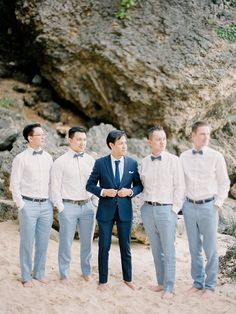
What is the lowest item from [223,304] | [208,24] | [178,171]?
[223,304]

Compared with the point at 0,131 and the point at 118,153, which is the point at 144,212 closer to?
the point at 118,153

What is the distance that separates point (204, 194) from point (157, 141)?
0.81 meters

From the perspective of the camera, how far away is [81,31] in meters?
11.5

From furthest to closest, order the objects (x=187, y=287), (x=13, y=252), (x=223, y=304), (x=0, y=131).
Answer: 1. (x=0, y=131)
2. (x=13, y=252)
3. (x=187, y=287)
4. (x=223, y=304)

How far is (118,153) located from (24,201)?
1.22m

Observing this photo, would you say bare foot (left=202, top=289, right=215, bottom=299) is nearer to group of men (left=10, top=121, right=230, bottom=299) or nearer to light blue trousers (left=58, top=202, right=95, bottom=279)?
group of men (left=10, top=121, right=230, bottom=299)

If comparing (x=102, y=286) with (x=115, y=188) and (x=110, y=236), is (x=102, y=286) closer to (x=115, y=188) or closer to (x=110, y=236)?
(x=110, y=236)

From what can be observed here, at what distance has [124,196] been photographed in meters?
5.37

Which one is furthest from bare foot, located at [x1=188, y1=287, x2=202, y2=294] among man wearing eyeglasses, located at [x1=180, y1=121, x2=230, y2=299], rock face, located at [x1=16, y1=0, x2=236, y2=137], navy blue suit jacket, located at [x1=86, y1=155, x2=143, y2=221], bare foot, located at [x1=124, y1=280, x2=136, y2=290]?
rock face, located at [x1=16, y1=0, x2=236, y2=137]

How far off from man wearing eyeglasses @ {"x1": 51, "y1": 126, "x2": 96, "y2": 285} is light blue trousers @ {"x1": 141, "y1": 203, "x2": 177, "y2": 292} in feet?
2.35

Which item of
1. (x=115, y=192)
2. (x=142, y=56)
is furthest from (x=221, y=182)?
(x=142, y=56)

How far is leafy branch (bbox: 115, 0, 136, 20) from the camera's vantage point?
1115 cm

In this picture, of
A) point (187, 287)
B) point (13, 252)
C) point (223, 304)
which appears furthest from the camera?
point (13, 252)

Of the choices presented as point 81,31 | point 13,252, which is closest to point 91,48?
point 81,31
